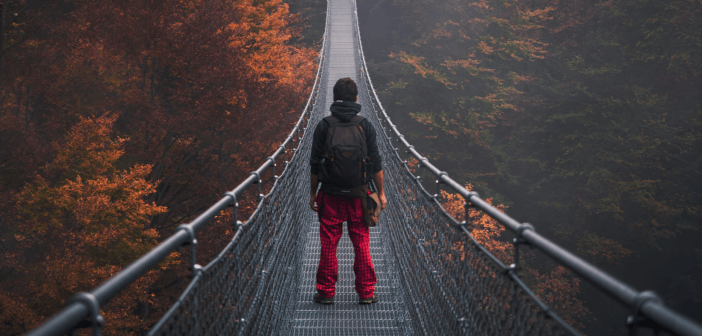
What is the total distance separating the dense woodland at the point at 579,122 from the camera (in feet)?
46.7

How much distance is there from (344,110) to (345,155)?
0.74 feet

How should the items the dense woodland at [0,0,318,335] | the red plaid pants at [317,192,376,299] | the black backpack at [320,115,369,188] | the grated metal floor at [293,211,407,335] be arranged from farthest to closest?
the dense woodland at [0,0,318,335], the grated metal floor at [293,211,407,335], the red plaid pants at [317,192,376,299], the black backpack at [320,115,369,188]

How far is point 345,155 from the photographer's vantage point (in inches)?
80.2

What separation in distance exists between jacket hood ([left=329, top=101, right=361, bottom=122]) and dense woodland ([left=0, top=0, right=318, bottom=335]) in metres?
5.58

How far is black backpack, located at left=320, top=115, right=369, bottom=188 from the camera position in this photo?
2037mm

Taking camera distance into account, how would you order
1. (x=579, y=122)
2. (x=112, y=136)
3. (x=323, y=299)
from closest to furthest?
1. (x=323, y=299)
2. (x=112, y=136)
3. (x=579, y=122)

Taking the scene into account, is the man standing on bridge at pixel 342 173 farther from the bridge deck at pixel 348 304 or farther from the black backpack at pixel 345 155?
the bridge deck at pixel 348 304

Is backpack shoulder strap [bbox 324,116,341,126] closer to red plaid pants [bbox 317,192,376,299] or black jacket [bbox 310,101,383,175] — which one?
black jacket [bbox 310,101,383,175]

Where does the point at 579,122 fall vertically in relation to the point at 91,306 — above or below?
below

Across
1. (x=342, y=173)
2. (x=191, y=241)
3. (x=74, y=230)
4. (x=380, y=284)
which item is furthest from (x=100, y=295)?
(x=74, y=230)

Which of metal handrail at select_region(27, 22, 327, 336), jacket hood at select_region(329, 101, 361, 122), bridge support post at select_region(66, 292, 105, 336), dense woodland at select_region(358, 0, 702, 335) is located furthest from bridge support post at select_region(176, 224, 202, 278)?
dense woodland at select_region(358, 0, 702, 335)

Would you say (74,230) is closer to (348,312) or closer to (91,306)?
(348,312)

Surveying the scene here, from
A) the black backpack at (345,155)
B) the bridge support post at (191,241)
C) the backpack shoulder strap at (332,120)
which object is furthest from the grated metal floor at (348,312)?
the bridge support post at (191,241)

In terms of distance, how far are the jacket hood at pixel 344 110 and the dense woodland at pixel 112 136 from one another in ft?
18.3
